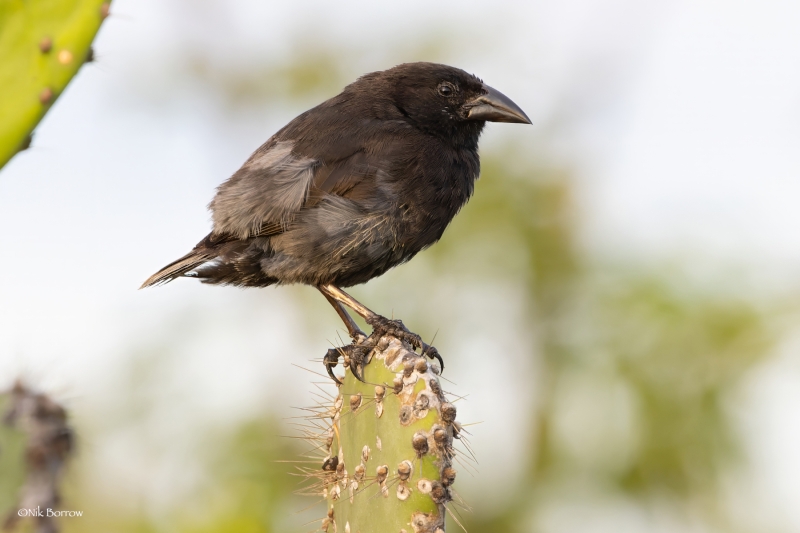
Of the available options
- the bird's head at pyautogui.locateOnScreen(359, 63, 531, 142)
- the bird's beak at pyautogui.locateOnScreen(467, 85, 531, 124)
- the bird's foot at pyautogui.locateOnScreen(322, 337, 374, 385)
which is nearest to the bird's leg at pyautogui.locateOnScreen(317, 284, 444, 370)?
the bird's foot at pyautogui.locateOnScreen(322, 337, 374, 385)

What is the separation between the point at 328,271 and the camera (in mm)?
3902

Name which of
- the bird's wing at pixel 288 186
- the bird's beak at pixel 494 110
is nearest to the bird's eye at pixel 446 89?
the bird's beak at pixel 494 110

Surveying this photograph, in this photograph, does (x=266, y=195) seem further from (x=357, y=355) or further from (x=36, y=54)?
(x=36, y=54)

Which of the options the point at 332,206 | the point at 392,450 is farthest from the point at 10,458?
the point at 332,206

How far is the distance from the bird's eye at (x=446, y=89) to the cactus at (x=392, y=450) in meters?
2.10

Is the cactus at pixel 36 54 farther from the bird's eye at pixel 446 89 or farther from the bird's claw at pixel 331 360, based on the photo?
the bird's eye at pixel 446 89

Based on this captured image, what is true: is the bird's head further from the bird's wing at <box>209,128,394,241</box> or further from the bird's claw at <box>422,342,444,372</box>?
the bird's claw at <box>422,342,444,372</box>

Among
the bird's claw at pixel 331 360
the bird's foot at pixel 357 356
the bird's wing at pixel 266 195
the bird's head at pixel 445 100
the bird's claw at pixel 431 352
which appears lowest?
the bird's foot at pixel 357 356

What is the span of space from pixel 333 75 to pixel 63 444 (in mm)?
7942

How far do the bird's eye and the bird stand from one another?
0.41m

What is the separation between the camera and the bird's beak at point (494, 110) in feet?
15.0

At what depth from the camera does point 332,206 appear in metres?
3.83

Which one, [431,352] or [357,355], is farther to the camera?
[431,352]

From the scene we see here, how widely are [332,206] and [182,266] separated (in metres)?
0.75
